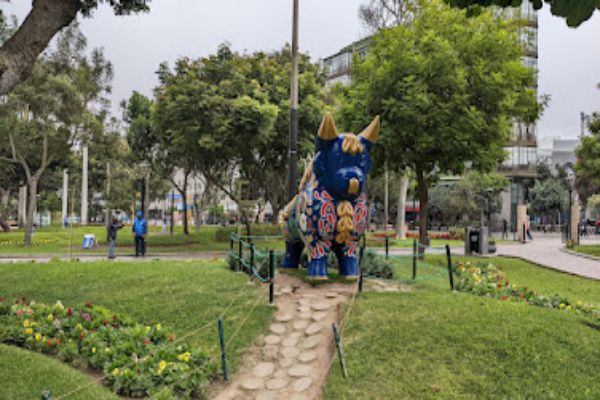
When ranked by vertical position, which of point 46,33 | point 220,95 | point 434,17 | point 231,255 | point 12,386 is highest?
point 434,17

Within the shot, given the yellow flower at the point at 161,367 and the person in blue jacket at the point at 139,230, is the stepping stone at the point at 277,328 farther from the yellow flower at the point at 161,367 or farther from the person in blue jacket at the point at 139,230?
the person in blue jacket at the point at 139,230

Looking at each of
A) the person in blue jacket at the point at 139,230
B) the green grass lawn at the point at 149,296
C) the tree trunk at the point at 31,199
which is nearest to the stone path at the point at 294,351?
the green grass lawn at the point at 149,296

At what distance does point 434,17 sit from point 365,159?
337 inches

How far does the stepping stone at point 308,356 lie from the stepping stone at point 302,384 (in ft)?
1.38

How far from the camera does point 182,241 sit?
89.9 feet

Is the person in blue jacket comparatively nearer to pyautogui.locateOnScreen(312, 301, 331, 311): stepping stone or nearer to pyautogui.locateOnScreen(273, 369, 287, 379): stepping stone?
pyautogui.locateOnScreen(312, 301, 331, 311): stepping stone

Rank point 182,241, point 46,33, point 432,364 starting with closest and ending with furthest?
1. point 432,364
2. point 46,33
3. point 182,241

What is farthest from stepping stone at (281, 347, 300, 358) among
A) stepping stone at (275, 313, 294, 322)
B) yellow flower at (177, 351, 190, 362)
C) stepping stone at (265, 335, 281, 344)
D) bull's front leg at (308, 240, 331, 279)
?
bull's front leg at (308, 240, 331, 279)

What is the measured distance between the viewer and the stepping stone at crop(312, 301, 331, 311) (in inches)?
309

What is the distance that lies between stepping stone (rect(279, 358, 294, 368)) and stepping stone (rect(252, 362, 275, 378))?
132mm

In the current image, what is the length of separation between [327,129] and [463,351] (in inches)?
170

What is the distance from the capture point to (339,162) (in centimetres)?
857

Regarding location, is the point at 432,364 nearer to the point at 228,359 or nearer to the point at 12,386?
the point at 228,359

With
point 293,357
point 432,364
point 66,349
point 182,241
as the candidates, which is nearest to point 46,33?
point 66,349
